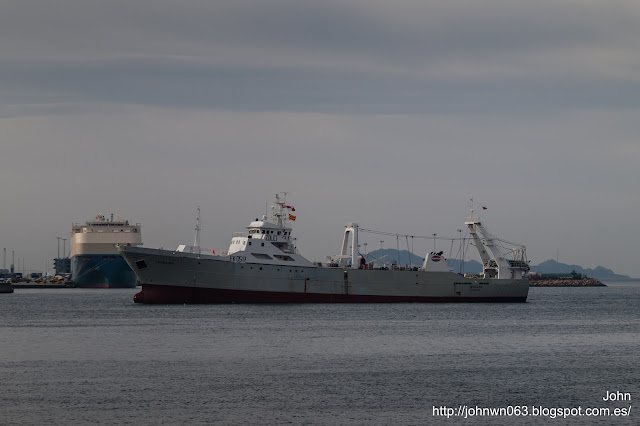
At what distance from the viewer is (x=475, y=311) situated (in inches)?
2997

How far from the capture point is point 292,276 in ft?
260

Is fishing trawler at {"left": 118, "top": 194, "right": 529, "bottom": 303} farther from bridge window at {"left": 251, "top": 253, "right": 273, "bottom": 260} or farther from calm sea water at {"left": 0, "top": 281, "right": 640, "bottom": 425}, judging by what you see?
calm sea water at {"left": 0, "top": 281, "right": 640, "bottom": 425}

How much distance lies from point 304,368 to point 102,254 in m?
123

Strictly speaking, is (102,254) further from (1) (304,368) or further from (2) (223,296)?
(1) (304,368)

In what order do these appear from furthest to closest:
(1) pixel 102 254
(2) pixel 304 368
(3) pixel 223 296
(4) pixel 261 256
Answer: (1) pixel 102 254
(4) pixel 261 256
(3) pixel 223 296
(2) pixel 304 368

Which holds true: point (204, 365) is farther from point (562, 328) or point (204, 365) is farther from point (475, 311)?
point (475, 311)

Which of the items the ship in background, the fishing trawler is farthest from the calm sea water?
the ship in background

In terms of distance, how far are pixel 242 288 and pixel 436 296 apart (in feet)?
66.8

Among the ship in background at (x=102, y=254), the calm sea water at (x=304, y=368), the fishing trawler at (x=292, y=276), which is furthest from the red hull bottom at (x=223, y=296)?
the ship in background at (x=102, y=254)

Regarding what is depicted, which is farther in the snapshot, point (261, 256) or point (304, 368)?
point (261, 256)

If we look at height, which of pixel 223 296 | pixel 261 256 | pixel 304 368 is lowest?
pixel 304 368

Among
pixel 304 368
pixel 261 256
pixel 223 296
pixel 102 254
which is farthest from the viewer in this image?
pixel 102 254

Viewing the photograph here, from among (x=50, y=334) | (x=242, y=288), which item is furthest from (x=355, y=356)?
(x=242, y=288)

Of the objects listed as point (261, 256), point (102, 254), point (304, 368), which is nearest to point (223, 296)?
point (261, 256)
